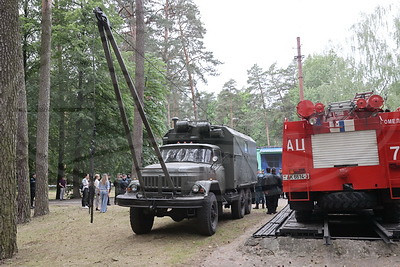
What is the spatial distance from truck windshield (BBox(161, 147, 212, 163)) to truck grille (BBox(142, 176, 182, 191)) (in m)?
1.42

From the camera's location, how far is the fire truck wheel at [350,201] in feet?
21.4

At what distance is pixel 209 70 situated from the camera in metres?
30.4

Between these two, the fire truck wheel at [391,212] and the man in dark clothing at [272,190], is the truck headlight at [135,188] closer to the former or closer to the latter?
the man in dark clothing at [272,190]

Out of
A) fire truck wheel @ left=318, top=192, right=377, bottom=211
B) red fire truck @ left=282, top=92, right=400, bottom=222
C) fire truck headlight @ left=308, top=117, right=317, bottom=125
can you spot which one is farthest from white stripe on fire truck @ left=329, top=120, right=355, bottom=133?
fire truck wheel @ left=318, top=192, right=377, bottom=211

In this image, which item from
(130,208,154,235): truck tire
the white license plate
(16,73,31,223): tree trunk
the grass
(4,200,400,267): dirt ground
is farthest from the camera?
(16,73,31,223): tree trunk

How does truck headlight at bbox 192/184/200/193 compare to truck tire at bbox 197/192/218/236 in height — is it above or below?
above

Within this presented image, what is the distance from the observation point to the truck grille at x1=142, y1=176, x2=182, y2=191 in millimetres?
7816

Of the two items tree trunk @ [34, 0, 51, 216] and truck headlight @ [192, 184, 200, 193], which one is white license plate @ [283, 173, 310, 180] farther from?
tree trunk @ [34, 0, 51, 216]

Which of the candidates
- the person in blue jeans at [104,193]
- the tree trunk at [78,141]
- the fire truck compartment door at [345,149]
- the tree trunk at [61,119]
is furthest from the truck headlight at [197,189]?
the tree trunk at [61,119]

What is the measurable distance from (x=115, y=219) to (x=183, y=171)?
15.2 ft

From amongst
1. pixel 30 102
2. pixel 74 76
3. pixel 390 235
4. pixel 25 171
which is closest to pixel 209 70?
pixel 74 76

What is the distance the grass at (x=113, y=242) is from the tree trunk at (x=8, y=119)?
0.60m

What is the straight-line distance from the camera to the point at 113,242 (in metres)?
7.82

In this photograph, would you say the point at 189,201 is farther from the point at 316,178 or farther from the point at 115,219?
the point at 115,219
